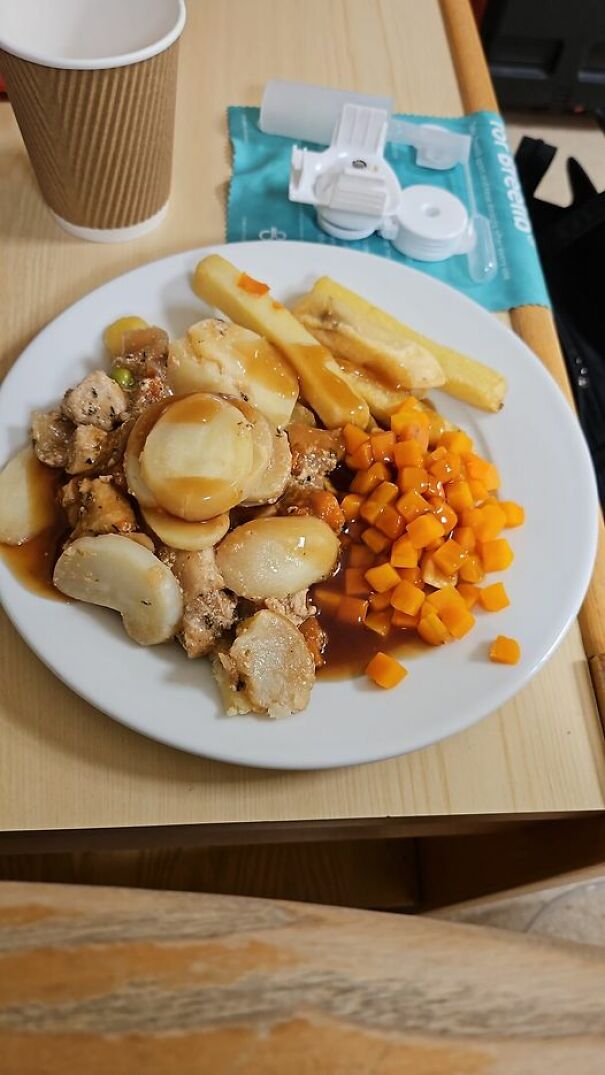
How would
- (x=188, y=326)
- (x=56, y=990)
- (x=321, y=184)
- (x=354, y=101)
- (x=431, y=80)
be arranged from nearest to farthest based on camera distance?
(x=56, y=990)
(x=188, y=326)
(x=321, y=184)
(x=354, y=101)
(x=431, y=80)

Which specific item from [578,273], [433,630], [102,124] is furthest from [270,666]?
[578,273]

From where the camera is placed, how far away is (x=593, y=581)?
1.02 metres

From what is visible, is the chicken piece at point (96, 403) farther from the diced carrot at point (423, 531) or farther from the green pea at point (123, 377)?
the diced carrot at point (423, 531)

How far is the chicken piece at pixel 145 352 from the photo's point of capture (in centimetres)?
100

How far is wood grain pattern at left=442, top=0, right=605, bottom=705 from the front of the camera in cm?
97

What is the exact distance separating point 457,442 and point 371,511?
0.48 feet

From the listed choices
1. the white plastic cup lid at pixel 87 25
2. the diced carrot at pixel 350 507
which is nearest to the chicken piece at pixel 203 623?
the diced carrot at pixel 350 507

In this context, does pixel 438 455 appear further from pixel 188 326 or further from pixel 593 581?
pixel 188 326

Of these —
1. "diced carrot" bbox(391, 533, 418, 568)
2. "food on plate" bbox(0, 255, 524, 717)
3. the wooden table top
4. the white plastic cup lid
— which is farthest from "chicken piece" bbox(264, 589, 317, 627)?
the white plastic cup lid

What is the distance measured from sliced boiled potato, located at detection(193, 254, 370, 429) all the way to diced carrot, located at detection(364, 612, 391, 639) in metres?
0.25

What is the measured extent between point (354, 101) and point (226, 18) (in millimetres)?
A: 356

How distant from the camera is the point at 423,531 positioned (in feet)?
3.04

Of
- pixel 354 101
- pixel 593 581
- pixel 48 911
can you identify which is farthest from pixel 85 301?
pixel 48 911

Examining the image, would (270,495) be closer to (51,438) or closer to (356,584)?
(356,584)
